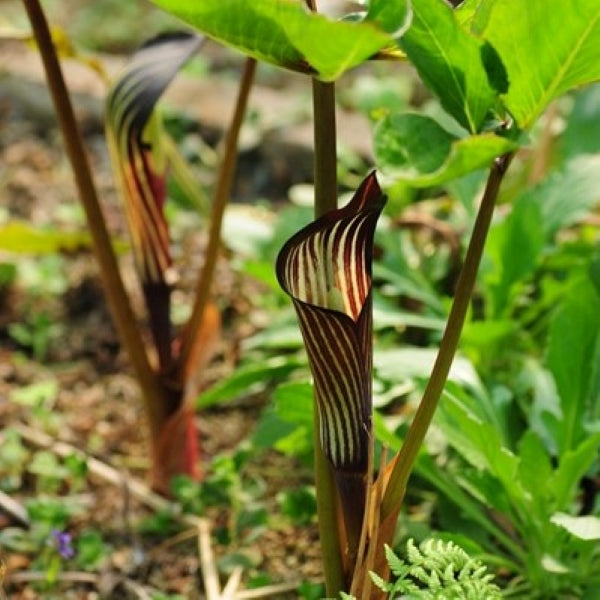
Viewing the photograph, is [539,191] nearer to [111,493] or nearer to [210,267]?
[210,267]

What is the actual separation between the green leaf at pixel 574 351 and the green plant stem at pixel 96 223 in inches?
18.0

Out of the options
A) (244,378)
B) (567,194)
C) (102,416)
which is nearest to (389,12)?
(244,378)

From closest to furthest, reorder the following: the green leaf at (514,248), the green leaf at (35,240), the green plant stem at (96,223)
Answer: the green plant stem at (96,223)
the green leaf at (514,248)
the green leaf at (35,240)

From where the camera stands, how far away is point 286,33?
73cm

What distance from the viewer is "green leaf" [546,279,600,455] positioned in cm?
124

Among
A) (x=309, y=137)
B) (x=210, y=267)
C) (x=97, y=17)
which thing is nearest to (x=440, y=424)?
(x=210, y=267)

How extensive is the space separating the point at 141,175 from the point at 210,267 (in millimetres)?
133

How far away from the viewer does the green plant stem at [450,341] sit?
2.73 ft

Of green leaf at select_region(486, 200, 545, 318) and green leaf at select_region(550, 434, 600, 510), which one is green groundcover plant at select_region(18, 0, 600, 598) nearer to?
green leaf at select_region(550, 434, 600, 510)

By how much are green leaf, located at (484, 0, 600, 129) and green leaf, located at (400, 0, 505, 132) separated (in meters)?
0.02

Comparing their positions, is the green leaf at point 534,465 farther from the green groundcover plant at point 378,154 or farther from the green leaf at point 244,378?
the green leaf at point 244,378

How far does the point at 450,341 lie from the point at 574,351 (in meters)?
0.42

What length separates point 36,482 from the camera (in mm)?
1458

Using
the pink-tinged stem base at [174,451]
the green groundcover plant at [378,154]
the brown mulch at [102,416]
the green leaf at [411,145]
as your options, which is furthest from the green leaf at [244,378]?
the green leaf at [411,145]
